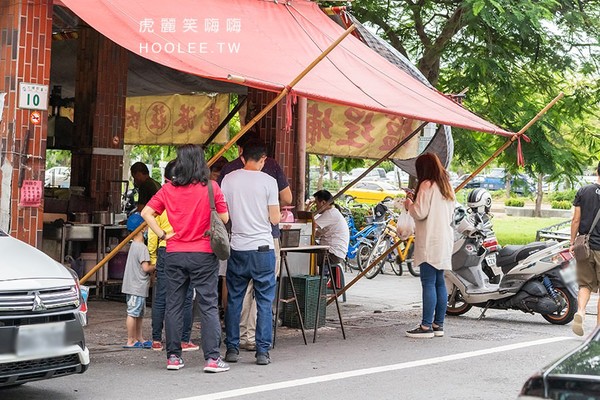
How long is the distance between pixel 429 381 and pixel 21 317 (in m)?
3.40

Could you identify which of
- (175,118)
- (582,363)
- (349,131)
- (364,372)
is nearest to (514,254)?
(349,131)

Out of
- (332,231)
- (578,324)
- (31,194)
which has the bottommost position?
(578,324)

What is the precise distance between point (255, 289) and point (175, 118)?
9195mm

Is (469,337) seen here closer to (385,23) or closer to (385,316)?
(385,316)

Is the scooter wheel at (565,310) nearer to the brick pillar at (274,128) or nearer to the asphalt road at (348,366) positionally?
the asphalt road at (348,366)

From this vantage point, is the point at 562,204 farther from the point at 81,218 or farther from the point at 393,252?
the point at 81,218

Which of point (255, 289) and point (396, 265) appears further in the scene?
point (396, 265)

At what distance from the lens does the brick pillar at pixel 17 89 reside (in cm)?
869

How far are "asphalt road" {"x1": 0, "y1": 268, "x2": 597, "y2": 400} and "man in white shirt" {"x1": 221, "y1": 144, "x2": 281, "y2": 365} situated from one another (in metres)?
0.29

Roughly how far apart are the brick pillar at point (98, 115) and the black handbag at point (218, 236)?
6185 mm

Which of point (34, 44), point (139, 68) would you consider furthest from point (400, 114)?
point (139, 68)

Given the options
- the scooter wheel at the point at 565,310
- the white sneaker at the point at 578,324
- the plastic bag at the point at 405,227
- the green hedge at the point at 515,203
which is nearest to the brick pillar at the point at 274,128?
the plastic bag at the point at 405,227

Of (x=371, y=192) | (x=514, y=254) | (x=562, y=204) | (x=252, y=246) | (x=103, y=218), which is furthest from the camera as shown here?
(x=562, y=204)

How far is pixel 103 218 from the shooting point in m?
12.5
